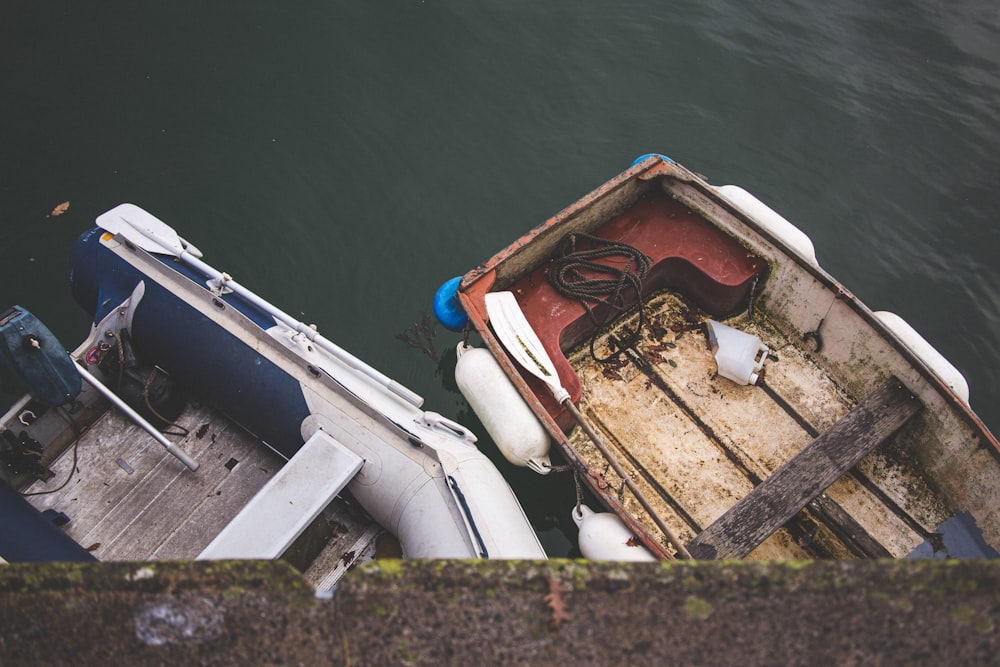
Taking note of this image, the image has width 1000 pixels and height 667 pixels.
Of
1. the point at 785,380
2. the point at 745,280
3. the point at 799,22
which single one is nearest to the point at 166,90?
the point at 745,280

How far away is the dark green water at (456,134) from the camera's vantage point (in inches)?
274

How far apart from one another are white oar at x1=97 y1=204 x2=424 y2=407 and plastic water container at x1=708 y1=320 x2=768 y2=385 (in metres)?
2.51

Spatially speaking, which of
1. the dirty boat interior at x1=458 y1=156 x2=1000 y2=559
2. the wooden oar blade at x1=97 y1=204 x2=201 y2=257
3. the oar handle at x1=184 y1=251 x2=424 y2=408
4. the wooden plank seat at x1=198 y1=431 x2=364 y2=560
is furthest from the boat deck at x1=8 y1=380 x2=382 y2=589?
the dirty boat interior at x1=458 y1=156 x2=1000 y2=559

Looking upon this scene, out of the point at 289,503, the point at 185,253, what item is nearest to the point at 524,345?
the point at 289,503

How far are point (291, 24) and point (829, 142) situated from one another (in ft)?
21.5

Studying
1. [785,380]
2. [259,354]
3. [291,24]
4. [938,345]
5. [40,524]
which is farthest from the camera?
[291,24]

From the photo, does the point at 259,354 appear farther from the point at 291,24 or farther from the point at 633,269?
the point at 291,24

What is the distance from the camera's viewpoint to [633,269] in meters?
5.65

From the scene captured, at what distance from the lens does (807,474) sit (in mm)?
4723

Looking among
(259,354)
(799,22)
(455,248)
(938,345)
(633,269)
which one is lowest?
(259,354)

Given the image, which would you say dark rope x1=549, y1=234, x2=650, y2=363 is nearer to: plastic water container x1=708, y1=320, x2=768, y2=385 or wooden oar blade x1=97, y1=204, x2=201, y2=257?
plastic water container x1=708, y1=320, x2=768, y2=385

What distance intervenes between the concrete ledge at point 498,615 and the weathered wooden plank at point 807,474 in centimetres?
226

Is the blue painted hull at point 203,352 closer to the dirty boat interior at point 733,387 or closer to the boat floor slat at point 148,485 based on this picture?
the boat floor slat at point 148,485

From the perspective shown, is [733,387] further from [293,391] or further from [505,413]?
[293,391]
